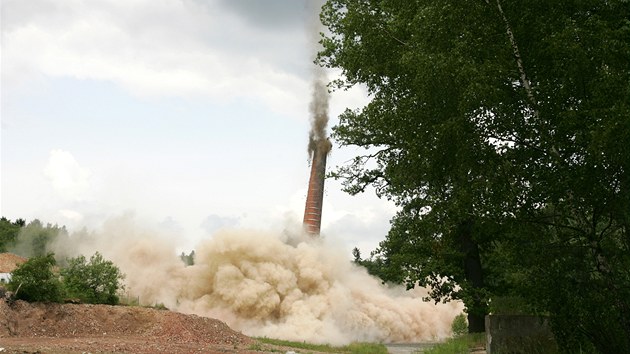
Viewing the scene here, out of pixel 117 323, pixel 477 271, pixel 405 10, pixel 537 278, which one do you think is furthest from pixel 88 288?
pixel 537 278

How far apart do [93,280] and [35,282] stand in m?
4.13

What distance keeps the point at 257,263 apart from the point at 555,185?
1124 inches

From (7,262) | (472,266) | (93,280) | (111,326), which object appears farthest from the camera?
(7,262)

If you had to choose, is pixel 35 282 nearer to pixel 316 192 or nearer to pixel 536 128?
pixel 536 128

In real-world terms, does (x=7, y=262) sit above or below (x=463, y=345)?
above

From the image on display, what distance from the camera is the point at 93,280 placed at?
27031 millimetres

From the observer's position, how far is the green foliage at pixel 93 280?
26.7 metres

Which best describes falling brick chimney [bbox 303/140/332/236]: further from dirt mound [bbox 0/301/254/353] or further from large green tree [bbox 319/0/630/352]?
large green tree [bbox 319/0/630/352]

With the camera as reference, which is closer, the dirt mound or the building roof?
the dirt mound

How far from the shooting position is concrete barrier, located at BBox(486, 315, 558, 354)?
46.0ft

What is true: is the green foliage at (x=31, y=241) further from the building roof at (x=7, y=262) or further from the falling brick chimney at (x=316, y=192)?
the falling brick chimney at (x=316, y=192)

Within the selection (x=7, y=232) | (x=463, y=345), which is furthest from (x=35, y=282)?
(x=7, y=232)

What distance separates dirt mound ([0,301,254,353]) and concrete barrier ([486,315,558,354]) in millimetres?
9131

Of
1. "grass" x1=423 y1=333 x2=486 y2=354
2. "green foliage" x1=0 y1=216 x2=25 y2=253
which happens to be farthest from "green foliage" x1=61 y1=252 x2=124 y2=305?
"green foliage" x1=0 y1=216 x2=25 y2=253
